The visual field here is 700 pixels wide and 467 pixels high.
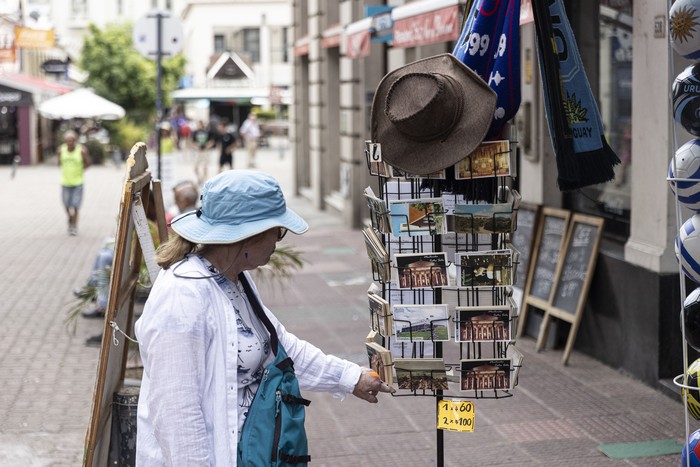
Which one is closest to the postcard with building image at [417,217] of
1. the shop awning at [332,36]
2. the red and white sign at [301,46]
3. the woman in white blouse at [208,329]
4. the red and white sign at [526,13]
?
the woman in white blouse at [208,329]

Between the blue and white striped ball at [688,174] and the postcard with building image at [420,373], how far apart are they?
126 cm

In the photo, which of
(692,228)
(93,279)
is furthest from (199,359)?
(93,279)

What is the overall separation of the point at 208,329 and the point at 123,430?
57.4 inches

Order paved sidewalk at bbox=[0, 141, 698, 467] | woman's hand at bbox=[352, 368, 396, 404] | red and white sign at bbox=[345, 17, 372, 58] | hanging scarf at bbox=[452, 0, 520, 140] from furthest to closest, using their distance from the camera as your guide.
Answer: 1. red and white sign at bbox=[345, 17, 372, 58]
2. paved sidewalk at bbox=[0, 141, 698, 467]
3. hanging scarf at bbox=[452, 0, 520, 140]
4. woman's hand at bbox=[352, 368, 396, 404]

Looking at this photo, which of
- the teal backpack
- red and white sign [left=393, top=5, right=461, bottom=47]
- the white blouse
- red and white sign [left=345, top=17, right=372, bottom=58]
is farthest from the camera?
red and white sign [left=345, top=17, right=372, bottom=58]

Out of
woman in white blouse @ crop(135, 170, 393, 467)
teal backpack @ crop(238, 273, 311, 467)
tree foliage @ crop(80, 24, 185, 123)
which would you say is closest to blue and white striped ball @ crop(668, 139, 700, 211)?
woman in white blouse @ crop(135, 170, 393, 467)

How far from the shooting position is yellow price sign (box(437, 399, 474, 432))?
4168 mm

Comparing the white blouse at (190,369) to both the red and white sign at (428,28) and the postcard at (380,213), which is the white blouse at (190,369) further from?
the red and white sign at (428,28)

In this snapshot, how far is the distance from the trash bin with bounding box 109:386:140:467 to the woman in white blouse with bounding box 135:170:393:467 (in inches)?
40.5

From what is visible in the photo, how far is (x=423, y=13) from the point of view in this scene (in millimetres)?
11258

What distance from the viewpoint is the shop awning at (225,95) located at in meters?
55.8

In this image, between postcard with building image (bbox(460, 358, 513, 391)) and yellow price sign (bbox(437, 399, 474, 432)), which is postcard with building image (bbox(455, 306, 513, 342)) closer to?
postcard with building image (bbox(460, 358, 513, 391))

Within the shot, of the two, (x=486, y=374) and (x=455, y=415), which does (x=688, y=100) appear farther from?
(x=455, y=415)

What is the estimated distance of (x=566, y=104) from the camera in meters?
4.58
